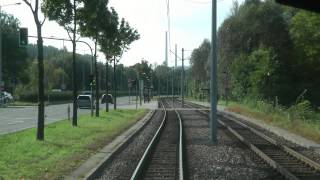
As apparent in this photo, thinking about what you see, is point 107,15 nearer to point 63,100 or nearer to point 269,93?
point 269,93

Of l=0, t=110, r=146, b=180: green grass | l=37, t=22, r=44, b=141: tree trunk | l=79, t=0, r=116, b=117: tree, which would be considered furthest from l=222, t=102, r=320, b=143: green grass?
l=79, t=0, r=116, b=117: tree

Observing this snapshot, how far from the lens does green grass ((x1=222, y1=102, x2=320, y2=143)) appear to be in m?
29.7

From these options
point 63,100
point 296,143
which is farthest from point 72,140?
point 63,100

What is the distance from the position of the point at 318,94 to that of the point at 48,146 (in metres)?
63.1

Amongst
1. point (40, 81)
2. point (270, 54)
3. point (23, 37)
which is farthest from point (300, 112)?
point (270, 54)

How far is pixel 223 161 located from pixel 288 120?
19.6 meters

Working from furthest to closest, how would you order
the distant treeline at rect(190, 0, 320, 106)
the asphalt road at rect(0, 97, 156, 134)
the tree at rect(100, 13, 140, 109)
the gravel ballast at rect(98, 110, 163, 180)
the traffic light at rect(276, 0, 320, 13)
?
the distant treeline at rect(190, 0, 320, 106) < the tree at rect(100, 13, 140, 109) < the asphalt road at rect(0, 97, 156, 134) < the gravel ballast at rect(98, 110, 163, 180) < the traffic light at rect(276, 0, 320, 13)

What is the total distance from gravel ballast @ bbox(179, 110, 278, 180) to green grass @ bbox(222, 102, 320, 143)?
4528 mm

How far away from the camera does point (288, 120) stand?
3759 centimetres

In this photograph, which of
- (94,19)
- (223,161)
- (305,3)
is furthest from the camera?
(94,19)

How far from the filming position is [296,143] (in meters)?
25.5

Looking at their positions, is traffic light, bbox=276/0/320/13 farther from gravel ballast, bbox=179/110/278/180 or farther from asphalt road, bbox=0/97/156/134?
asphalt road, bbox=0/97/156/134

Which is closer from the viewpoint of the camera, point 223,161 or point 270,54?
point 223,161

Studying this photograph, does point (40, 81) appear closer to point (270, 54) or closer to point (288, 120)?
point (288, 120)
